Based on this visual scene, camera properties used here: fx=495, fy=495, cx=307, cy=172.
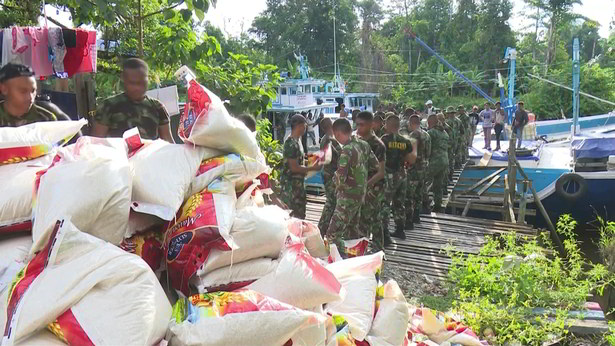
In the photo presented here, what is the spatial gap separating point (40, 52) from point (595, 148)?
937 centimetres

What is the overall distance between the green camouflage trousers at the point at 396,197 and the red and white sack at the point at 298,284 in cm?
381

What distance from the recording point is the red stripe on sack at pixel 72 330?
1284 millimetres

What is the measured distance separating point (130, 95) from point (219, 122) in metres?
1.47

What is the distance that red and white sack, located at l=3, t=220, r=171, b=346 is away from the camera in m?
1.28

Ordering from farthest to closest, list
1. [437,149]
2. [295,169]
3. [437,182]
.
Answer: [437,182] < [437,149] < [295,169]

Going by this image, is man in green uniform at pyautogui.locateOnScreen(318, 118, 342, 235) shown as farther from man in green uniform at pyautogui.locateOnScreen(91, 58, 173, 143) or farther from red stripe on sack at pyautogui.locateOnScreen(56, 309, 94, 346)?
red stripe on sack at pyautogui.locateOnScreen(56, 309, 94, 346)

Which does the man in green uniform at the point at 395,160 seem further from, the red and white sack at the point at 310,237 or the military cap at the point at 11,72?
the military cap at the point at 11,72

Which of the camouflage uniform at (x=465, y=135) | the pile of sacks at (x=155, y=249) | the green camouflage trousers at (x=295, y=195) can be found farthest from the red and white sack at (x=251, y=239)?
the camouflage uniform at (x=465, y=135)

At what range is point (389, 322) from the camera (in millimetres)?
2266

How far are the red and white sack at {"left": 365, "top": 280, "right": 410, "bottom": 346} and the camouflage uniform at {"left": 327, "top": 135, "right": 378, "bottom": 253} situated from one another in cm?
192

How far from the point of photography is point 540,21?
35062mm

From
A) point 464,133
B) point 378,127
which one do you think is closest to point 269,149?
point 378,127

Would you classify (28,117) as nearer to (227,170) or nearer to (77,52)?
(227,170)

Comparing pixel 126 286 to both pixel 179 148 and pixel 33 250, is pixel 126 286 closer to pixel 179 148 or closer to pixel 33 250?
pixel 33 250
